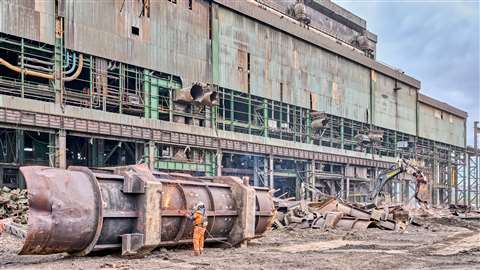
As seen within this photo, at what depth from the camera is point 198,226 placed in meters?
11.1

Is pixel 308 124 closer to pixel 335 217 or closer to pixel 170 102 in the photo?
pixel 170 102

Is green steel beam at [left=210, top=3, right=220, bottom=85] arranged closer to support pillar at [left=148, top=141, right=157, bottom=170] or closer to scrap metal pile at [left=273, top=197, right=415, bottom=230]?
support pillar at [left=148, top=141, right=157, bottom=170]

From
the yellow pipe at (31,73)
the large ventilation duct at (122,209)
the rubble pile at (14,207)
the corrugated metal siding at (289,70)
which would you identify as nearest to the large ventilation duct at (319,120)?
the corrugated metal siding at (289,70)

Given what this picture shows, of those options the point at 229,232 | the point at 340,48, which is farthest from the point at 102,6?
the point at 340,48

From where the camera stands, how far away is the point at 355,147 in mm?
50594

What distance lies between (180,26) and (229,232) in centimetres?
2018

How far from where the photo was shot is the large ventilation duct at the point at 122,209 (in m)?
8.77

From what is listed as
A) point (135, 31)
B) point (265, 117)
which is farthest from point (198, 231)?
A: point (265, 117)

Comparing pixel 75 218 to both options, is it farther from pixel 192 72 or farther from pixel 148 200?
pixel 192 72

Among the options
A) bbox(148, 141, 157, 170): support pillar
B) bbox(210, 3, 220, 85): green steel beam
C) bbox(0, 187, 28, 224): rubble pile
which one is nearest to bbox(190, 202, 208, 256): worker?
bbox(0, 187, 28, 224): rubble pile

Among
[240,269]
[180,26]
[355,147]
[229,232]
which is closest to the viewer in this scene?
[240,269]

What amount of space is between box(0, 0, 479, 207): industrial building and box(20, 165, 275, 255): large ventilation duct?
13510 mm

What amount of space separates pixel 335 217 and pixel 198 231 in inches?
434

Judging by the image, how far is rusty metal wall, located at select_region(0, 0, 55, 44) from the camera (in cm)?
2245
